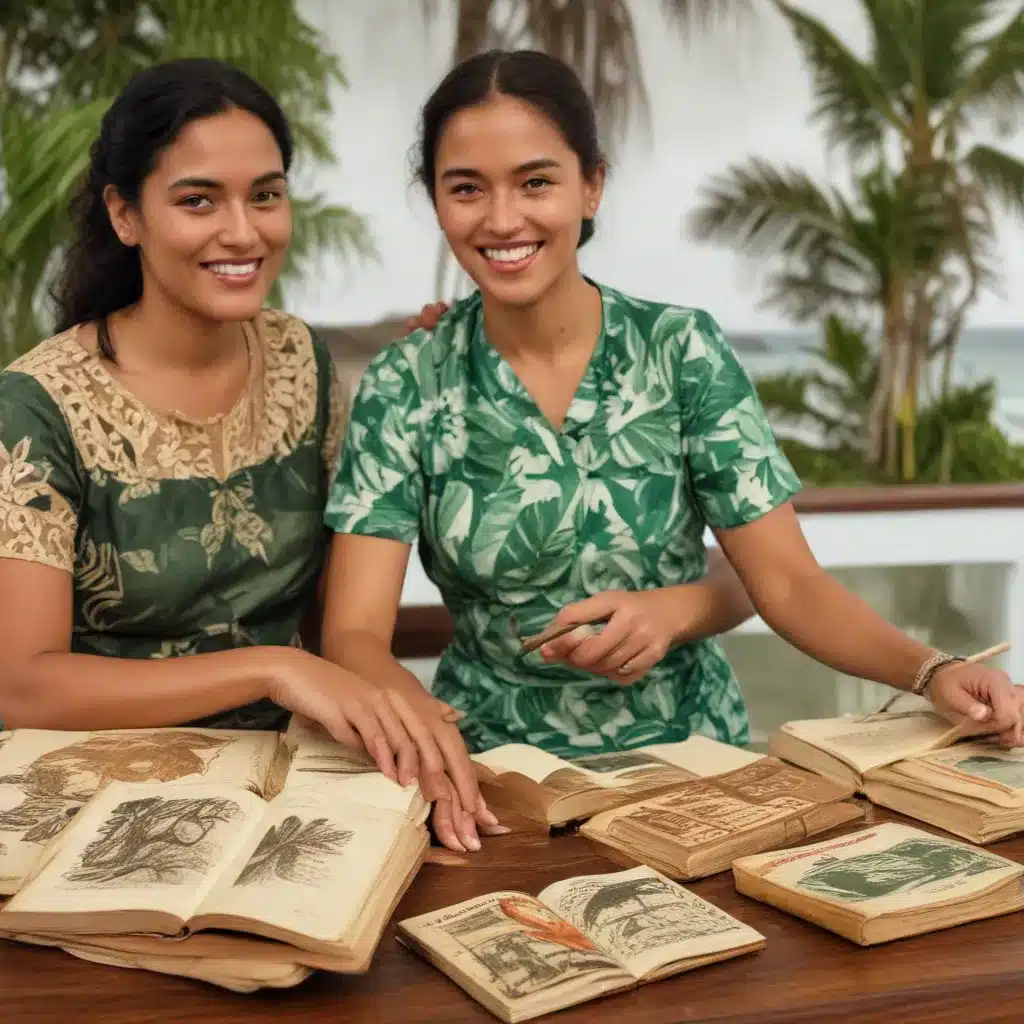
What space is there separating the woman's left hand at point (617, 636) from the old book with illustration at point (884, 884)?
0.45 metres

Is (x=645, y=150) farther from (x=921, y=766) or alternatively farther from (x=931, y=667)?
(x=921, y=766)

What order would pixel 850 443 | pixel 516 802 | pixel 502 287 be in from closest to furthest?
pixel 516 802, pixel 502 287, pixel 850 443

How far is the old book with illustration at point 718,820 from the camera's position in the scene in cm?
126

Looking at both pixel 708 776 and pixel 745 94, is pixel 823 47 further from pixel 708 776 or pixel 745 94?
pixel 708 776

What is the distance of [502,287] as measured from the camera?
1.83 meters

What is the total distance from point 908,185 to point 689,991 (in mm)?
4723

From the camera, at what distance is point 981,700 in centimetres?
152

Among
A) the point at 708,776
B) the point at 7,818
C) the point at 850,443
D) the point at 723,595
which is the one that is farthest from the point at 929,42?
the point at 7,818

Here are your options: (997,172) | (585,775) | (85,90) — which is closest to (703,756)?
(585,775)

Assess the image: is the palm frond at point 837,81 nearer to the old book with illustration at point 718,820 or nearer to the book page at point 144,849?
the old book with illustration at point 718,820

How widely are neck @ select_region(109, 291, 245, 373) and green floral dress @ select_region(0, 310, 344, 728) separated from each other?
3.0 inches

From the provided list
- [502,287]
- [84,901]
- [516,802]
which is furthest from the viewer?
[502,287]

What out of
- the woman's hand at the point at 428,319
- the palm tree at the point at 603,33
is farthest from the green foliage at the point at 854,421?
the woman's hand at the point at 428,319

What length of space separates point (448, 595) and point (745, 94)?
350 cm
